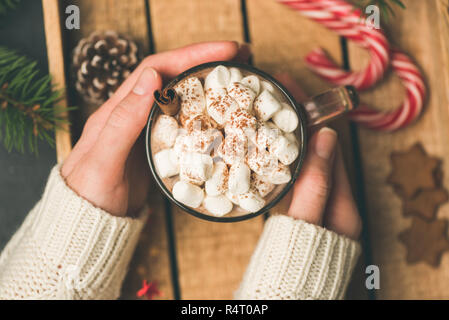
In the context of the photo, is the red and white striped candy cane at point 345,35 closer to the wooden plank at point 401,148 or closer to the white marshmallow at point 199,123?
the wooden plank at point 401,148

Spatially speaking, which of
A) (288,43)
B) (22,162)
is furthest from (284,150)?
(22,162)

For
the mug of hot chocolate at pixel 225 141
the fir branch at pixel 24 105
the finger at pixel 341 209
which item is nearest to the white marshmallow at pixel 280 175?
the mug of hot chocolate at pixel 225 141

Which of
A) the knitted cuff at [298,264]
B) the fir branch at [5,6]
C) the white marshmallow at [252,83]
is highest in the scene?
the fir branch at [5,6]

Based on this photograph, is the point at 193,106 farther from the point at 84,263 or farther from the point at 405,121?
the point at 405,121

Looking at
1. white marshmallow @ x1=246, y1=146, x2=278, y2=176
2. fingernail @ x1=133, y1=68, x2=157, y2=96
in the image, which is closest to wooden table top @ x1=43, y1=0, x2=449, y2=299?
fingernail @ x1=133, y1=68, x2=157, y2=96

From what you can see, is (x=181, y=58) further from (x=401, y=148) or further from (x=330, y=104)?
(x=401, y=148)
